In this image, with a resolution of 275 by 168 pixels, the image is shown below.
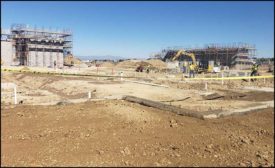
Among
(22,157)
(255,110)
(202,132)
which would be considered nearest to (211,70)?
(255,110)

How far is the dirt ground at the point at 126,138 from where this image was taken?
20.2ft

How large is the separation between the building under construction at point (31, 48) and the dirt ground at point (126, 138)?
42925 mm

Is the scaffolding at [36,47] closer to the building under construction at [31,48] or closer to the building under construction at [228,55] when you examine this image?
the building under construction at [31,48]

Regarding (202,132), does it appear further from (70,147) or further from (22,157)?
(22,157)

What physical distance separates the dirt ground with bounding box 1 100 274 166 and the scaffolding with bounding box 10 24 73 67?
43.7 m

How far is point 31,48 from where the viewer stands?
5109 centimetres

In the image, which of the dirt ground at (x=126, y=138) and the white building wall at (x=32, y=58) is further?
the white building wall at (x=32, y=58)

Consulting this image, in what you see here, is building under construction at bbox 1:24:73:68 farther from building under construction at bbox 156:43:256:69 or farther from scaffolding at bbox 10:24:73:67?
building under construction at bbox 156:43:256:69

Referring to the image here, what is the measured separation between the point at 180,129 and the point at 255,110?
11.5 ft

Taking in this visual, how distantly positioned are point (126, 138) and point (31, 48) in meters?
47.1

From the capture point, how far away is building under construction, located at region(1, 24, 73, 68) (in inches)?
2004

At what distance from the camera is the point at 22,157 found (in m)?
5.97

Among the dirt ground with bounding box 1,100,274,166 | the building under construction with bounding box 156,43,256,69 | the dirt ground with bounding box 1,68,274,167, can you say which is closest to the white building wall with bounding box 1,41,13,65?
the building under construction with bounding box 156,43,256,69

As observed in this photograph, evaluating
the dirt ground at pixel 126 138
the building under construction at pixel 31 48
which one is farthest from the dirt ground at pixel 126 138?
the building under construction at pixel 31 48
